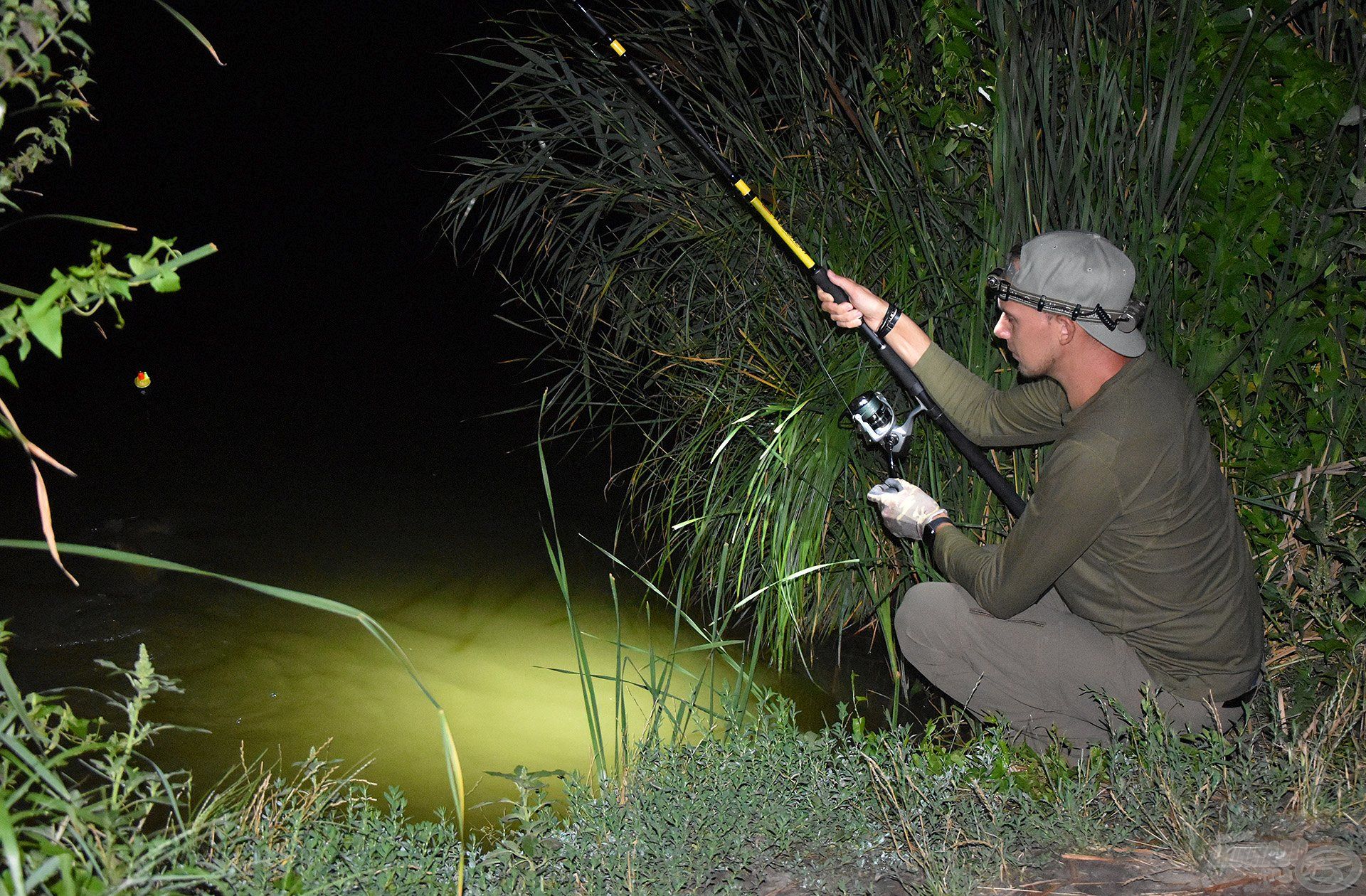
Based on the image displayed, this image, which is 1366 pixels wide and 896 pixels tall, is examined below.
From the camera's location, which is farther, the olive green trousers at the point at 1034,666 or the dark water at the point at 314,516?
the dark water at the point at 314,516

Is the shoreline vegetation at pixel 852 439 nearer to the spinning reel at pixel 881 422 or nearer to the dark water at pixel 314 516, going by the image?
the dark water at pixel 314 516

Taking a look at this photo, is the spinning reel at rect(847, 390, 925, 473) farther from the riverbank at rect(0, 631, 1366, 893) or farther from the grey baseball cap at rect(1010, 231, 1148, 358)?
the riverbank at rect(0, 631, 1366, 893)

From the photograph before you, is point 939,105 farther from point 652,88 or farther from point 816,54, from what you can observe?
point 652,88

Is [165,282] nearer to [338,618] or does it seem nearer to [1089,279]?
[1089,279]

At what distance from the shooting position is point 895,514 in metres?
2.95

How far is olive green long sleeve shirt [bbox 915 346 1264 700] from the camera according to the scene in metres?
2.46

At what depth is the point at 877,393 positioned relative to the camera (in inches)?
122

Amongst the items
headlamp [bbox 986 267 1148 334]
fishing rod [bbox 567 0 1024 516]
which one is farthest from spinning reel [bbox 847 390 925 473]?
headlamp [bbox 986 267 1148 334]

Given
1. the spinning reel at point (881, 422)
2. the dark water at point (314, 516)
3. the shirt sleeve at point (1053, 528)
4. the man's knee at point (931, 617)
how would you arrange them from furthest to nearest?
the dark water at point (314, 516) < the spinning reel at point (881, 422) < the man's knee at point (931, 617) < the shirt sleeve at point (1053, 528)

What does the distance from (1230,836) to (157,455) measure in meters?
5.48

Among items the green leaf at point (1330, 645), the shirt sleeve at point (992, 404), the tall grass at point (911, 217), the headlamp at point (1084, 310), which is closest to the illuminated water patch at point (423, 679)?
the tall grass at point (911, 217)

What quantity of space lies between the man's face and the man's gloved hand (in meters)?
0.41

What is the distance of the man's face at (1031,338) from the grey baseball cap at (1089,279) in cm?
6

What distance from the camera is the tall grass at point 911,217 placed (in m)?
2.98
